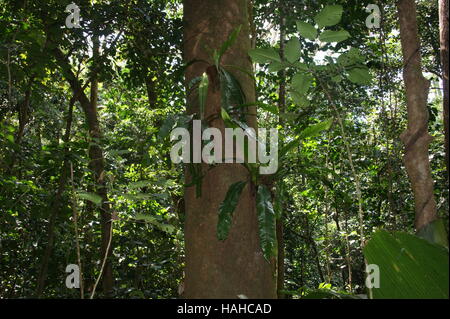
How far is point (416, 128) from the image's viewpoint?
142cm

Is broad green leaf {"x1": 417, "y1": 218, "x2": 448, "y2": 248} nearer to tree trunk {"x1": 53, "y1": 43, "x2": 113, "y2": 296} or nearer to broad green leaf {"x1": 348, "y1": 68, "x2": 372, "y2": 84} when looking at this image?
broad green leaf {"x1": 348, "y1": 68, "x2": 372, "y2": 84}

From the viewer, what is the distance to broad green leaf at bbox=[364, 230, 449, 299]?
1.03 m

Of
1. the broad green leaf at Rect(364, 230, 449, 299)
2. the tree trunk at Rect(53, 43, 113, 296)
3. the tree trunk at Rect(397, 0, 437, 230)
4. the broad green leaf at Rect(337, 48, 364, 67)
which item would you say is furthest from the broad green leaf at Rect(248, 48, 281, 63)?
the tree trunk at Rect(53, 43, 113, 296)

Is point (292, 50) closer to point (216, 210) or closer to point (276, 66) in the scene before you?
point (276, 66)

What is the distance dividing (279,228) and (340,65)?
4.67 feet

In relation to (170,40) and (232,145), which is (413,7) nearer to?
(232,145)

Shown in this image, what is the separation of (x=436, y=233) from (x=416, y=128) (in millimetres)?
448

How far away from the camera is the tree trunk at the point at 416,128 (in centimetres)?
135

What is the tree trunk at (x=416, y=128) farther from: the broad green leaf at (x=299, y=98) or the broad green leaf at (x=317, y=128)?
the broad green leaf at (x=299, y=98)

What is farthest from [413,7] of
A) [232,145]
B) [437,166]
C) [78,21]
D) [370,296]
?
[437,166]

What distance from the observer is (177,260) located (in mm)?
3789

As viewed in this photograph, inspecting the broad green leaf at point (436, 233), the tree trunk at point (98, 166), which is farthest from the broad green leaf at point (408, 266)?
the tree trunk at point (98, 166)

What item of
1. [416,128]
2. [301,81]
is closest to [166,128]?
[301,81]

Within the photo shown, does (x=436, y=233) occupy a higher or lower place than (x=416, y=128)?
lower
